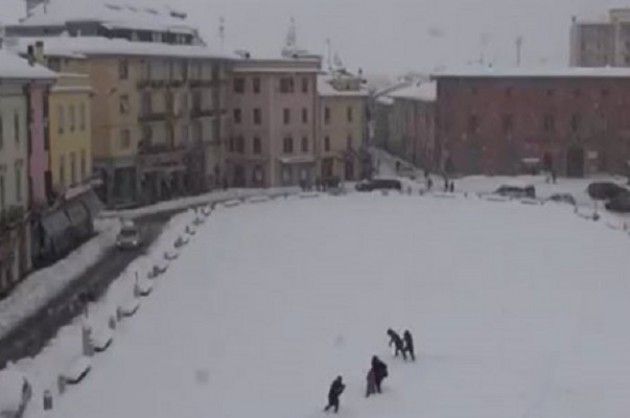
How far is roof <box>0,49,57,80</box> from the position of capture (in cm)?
4534

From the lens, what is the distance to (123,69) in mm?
71625

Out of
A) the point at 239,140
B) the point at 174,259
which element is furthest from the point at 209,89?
the point at 174,259

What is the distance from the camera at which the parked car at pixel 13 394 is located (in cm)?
2628

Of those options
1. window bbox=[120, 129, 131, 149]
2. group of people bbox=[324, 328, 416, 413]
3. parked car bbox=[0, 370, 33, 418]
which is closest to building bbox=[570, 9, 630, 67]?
window bbox=[120, 129, 131, 149]

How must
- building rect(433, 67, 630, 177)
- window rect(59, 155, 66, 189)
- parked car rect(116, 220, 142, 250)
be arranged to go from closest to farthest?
parked car rect(116, 220, 142, 250) → window rect(59, 155, 66, 189) → building rect(433, 67, 630, 177)

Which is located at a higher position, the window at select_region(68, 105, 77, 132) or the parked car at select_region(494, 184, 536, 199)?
the window at select_region(68, 105, 77, 132)

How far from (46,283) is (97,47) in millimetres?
27915

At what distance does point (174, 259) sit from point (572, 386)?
24.1m

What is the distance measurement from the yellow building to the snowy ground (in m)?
7.02

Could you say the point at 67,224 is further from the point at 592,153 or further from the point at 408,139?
the point at 408,139

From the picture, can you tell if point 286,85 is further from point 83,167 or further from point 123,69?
point 83,167

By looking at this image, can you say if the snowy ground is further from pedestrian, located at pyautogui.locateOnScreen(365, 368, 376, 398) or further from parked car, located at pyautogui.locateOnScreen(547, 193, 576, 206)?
parked car, located at pyautogui.locateOnScreen(547, 193, 576, 206)

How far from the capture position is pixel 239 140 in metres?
86.1

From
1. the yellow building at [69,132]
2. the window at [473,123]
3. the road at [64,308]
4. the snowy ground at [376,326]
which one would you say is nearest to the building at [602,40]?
the window at [473,123]
